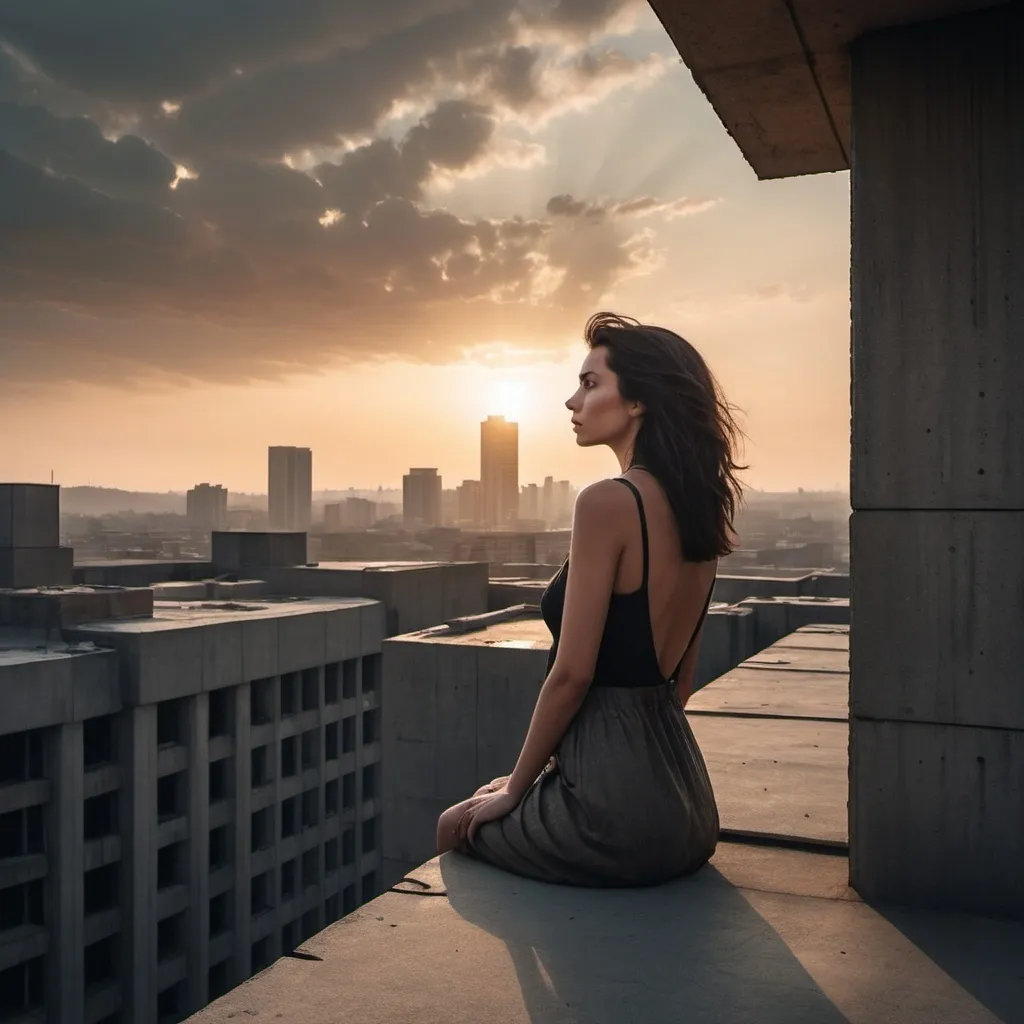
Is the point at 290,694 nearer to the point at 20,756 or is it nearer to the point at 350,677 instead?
the point at 350,677

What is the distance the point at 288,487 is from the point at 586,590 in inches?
6425

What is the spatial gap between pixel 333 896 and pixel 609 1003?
107 feet

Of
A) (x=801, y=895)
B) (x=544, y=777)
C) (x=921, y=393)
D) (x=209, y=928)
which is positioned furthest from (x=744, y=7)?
(x=209, y=928)

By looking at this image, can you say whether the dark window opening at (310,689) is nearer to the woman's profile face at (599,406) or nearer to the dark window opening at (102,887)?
the dark window opening at (102,887)

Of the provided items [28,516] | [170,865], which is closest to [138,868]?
[170,865]

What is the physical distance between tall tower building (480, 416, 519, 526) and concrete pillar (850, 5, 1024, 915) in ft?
616

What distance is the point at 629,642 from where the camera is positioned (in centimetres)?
348

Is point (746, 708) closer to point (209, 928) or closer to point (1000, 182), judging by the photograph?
point (1000, 182)

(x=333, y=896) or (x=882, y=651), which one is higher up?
(x=882, y=651)

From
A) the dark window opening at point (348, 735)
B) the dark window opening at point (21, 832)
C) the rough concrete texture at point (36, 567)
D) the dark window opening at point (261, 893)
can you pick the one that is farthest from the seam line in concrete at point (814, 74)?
the rough concrete texture at point (36, 567)

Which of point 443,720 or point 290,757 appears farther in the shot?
point 290,757

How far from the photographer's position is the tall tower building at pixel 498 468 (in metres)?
193

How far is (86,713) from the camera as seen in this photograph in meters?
23.7

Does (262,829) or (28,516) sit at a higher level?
(28,516)
